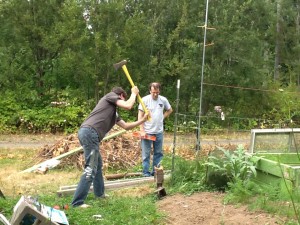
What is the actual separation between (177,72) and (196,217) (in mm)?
11887

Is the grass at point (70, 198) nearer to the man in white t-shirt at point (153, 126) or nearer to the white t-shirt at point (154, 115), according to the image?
the man in white t-shirt at point (153, 126)

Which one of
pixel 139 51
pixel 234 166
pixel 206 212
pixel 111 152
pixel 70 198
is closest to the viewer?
pixel 206 212

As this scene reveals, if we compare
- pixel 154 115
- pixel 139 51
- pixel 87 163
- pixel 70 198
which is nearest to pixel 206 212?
pixel 87 163

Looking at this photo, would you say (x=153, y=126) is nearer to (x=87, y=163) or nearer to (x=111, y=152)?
(x=111, y=152)

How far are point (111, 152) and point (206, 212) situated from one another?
415 centimetres

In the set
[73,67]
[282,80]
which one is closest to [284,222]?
[73,67]

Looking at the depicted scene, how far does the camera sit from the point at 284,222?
457 centimetres

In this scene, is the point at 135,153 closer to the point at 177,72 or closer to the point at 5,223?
the point at 5,223

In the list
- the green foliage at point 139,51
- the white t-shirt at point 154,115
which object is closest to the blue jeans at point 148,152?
the white t-shirt at point 154,115

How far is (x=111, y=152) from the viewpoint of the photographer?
9.09 m

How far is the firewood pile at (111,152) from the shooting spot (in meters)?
8.90

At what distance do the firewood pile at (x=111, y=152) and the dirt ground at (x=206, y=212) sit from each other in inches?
115

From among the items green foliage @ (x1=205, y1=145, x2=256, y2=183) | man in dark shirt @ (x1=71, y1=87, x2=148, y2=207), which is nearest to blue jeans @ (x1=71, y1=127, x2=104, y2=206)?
man in dark shirt @ (x1=71, y1=87, x2=148, y2=207)

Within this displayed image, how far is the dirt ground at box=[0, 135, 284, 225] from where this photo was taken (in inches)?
189
